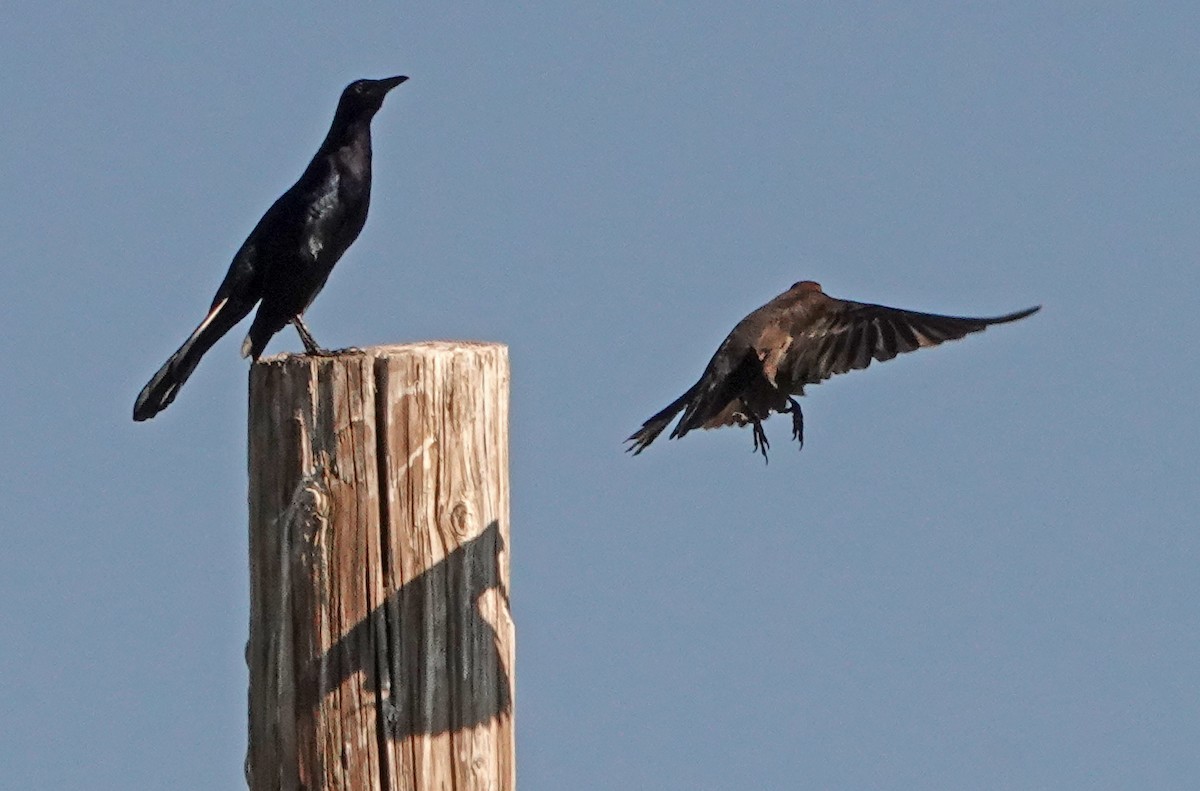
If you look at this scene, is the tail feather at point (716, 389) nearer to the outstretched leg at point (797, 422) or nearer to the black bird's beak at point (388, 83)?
the outstretched leg at point (797, 422)

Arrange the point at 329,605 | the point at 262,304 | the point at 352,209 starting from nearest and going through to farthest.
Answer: the point at 329,605 < the point at 262,304 < the point at 352,209

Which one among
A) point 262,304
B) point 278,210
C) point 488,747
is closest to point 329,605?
point 488,747

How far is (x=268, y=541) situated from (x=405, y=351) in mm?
511

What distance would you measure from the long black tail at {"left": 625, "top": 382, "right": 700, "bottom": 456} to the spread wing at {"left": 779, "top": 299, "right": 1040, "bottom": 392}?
22.0 inches

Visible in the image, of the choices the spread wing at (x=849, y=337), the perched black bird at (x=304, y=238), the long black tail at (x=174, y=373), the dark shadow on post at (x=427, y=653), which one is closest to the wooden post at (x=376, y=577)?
the dark shadow on post at (x=427, y=653)

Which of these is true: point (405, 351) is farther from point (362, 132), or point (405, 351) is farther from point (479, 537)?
point (362, 132)

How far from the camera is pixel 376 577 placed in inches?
141

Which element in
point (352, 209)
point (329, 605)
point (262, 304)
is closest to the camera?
point (329, 605)

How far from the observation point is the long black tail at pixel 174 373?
523 centimetres

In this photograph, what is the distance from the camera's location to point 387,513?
361cm

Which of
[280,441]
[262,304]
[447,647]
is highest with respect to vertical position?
[262,304]

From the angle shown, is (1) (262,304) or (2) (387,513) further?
(1) (262,304)

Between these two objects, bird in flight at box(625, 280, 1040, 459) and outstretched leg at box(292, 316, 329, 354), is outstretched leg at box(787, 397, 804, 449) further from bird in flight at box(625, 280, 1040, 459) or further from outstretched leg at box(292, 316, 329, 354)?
outstretched leg at box(292, 316, 329, 354)

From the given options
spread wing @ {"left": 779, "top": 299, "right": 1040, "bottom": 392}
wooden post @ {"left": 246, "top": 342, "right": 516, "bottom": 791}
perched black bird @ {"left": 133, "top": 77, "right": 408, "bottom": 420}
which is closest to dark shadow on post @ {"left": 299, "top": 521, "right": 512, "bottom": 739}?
wooden post @ {"left": 246, "top": 342, "right": 516, "bottom": 791}
